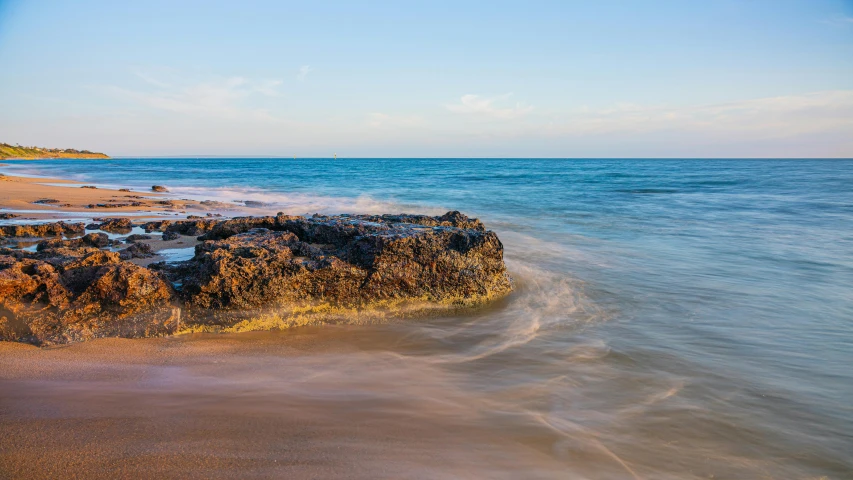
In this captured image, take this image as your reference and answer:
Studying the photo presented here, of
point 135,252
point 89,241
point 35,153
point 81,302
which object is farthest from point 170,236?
point 35,153

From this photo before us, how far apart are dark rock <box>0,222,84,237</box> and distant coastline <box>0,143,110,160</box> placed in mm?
73207

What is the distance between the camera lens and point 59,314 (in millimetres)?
3922

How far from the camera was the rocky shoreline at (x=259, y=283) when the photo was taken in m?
3.99

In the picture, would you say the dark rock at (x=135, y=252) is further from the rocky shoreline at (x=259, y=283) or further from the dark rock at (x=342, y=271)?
the dark rock at (x=342, y=271)

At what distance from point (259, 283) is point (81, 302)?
147cm

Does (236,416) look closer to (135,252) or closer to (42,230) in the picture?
(135,252)

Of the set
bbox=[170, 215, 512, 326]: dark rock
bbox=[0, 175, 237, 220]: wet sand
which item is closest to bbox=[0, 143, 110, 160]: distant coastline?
bbox=[0, 175, 237, 220]: wet sand

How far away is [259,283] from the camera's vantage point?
14.7 feet

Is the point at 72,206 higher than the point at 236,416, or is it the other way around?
the point at 72,206

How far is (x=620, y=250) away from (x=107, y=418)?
8.52 m

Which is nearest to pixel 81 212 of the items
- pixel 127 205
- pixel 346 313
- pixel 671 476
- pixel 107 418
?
pixel 127 205

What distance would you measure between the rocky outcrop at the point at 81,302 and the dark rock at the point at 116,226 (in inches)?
189

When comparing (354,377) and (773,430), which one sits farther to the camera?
(354,377)

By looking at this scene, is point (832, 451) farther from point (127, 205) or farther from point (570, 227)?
point (127, 205)
